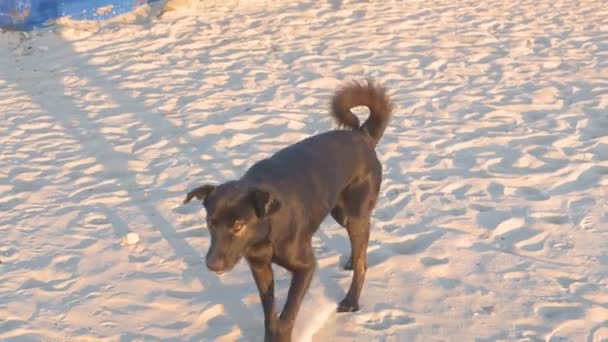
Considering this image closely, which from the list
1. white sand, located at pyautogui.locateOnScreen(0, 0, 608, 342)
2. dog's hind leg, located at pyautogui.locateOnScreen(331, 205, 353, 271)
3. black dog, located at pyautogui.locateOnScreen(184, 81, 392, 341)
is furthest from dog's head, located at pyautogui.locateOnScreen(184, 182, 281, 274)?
dog's hind leg, located at pyautogui.locateOnScreen(331, 205, 353, 271)

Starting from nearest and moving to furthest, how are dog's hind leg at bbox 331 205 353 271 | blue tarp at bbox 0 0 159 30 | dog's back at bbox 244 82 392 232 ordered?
dog's back at bbox 244 82 392 232, dog's hind leg at bbox 331 205 353 271, blue tarp at bbox 0 0 159 30

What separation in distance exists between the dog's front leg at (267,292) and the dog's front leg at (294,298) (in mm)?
78

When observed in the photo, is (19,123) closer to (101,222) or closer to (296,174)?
(101,222)

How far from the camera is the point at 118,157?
663cm

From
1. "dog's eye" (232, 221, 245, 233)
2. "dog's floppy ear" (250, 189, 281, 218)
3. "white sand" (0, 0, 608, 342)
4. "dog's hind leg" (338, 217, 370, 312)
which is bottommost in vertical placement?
Result: "white sand" (0, 0, 608, 342)

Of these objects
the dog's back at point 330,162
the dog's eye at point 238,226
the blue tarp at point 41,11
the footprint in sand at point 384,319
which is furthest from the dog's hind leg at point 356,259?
the blue tarp at point 41,11

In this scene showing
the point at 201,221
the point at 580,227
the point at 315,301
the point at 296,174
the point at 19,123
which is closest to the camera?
the point at 296,174

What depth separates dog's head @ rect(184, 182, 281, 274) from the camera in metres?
3.14

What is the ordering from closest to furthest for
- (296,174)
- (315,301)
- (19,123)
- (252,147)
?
(296,174) → (315,301) → (252,147) → (19,123)

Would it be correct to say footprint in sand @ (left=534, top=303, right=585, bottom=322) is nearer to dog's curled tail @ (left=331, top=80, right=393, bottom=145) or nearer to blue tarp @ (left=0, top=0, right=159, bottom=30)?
dog's curled tail @ (left=331, top=80, right=393, bottom=145)

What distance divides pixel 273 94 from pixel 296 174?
14.7 ft

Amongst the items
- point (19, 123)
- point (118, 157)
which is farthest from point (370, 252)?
point (19, 123)

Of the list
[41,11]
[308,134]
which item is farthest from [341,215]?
[41,11]

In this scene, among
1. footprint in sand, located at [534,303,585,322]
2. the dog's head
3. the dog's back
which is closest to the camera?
the dog's head
